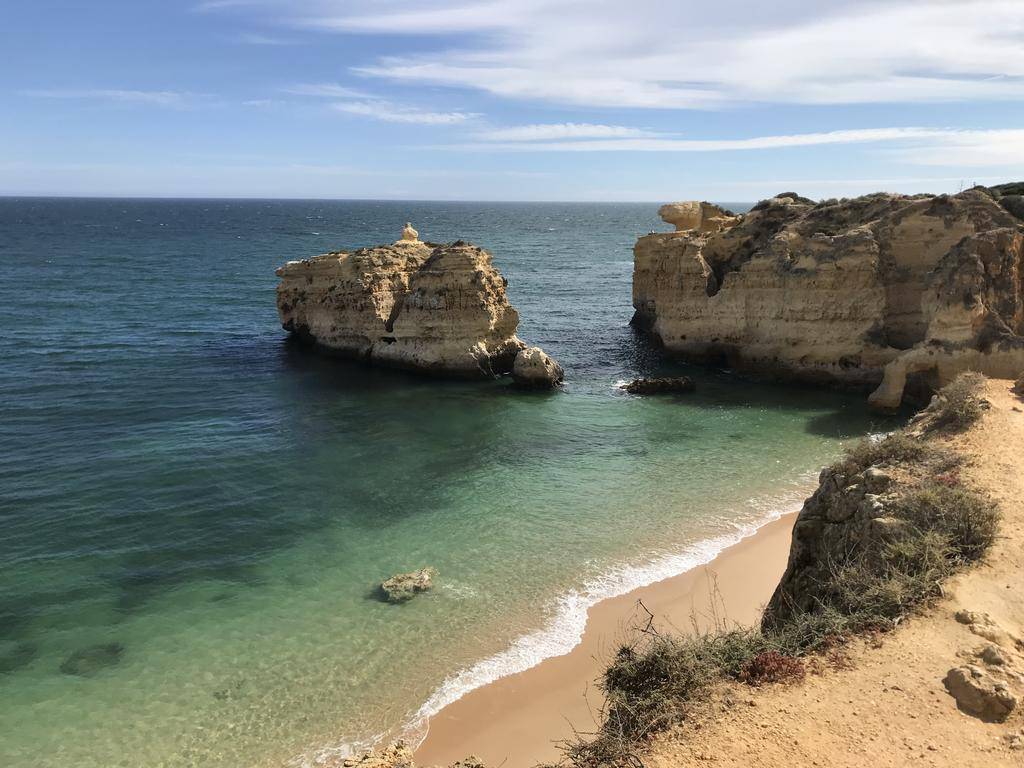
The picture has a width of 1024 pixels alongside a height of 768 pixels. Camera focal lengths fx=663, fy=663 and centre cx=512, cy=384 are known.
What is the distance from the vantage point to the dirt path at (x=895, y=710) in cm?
626

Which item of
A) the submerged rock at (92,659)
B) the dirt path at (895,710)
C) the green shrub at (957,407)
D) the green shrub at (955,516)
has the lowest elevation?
the submerged rock at (92,659)

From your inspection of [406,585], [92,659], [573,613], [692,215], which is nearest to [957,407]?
[573,613]

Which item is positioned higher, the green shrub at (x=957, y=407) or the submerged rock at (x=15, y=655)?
the green shrub at (x=957, y=407)

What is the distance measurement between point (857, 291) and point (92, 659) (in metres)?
27.4

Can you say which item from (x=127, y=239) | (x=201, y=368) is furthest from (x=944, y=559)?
(x=127, y=239)

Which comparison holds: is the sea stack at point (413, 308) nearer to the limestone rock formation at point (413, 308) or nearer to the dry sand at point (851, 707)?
the limestone rock formation at point (413, 308)

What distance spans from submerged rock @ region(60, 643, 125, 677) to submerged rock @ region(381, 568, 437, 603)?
4.78 m

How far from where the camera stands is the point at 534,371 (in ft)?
93.5

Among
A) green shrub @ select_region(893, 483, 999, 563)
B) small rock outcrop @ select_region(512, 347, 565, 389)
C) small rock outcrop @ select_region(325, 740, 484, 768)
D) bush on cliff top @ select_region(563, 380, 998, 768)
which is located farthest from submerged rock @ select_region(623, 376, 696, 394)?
small rock outcrop @ select_region(325, 740, 484, 768)

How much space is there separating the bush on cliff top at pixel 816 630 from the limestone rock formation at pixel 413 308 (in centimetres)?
2176

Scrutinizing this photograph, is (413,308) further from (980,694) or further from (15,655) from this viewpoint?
(980,694)

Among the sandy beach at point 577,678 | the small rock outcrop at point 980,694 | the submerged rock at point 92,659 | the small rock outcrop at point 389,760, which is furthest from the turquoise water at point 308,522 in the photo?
the small rock outcrop at point 980,694

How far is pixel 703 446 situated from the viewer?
70.7 ft

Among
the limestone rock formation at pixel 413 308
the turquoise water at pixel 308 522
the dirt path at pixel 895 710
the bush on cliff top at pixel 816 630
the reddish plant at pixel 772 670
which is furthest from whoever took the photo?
the limestone rock formation at pixel 413 308
